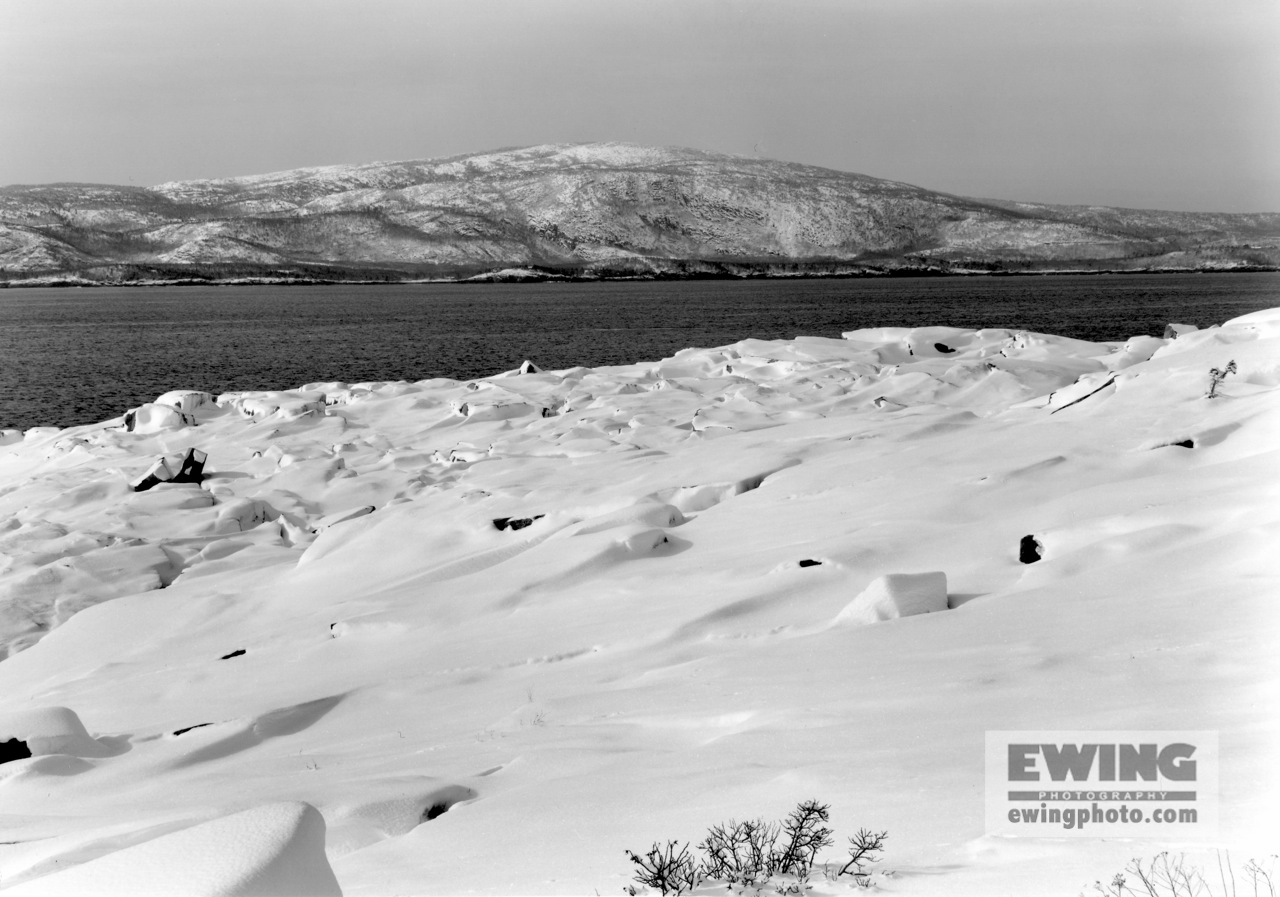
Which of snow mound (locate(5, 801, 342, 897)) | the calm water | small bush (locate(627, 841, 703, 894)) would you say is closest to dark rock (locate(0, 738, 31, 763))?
snow mound (locate(5, 801, 342, 897))

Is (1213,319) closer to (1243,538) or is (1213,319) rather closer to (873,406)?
(873,406)

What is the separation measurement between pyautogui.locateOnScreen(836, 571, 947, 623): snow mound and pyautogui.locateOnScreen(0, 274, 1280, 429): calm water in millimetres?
33191

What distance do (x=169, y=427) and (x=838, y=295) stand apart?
100403mm

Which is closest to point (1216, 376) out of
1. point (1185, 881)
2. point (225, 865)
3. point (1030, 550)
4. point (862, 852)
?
point (1030, 550)

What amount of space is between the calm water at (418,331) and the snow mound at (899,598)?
33.2 meters

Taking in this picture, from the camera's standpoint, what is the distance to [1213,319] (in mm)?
65938

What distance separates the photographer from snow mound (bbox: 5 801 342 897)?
3258mm

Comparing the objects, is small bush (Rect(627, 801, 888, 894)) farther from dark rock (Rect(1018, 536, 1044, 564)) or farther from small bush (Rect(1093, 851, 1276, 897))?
dark rock (Rect(1018, 536, 1044, 564))

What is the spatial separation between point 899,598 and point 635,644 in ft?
6.27

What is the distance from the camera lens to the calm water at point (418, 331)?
151 feet

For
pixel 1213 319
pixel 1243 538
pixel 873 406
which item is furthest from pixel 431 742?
pixel 1213 319

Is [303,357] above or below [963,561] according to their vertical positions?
above

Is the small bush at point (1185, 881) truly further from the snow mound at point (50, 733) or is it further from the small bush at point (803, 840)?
the snow mound at point (50, 733)

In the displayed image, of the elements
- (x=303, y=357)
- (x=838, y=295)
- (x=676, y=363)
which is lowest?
(x=676, y=363)
